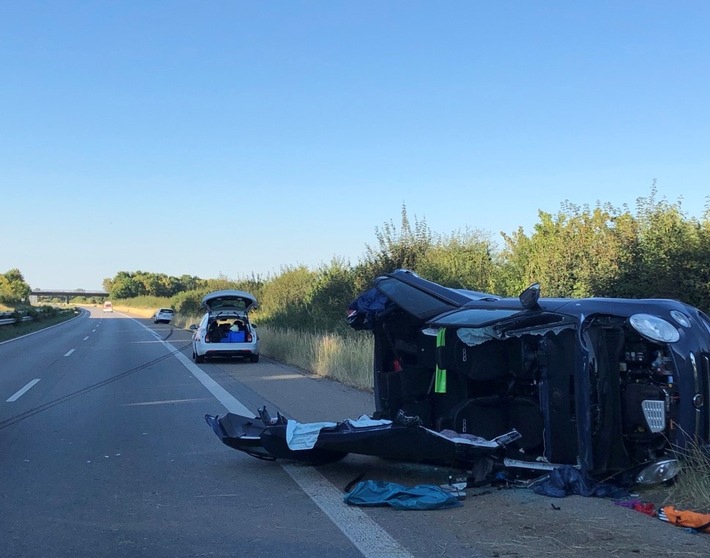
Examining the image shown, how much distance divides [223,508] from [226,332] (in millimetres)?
16191

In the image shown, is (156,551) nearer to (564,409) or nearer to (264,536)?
(264,536)

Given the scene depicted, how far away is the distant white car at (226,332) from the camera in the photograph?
20.6m

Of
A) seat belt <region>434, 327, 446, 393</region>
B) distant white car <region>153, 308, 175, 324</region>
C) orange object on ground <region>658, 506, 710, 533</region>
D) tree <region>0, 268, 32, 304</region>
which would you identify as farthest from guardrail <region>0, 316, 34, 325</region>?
tree <region>0, 268, 32, 304</region>

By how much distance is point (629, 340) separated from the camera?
580 cm

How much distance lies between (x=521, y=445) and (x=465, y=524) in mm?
1307

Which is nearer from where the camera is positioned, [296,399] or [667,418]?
[667,418]

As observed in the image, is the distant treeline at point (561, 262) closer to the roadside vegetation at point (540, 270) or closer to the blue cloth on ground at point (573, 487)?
the roadside vegetation at point (540, 270)

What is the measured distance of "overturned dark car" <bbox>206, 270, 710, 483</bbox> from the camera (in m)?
5.57

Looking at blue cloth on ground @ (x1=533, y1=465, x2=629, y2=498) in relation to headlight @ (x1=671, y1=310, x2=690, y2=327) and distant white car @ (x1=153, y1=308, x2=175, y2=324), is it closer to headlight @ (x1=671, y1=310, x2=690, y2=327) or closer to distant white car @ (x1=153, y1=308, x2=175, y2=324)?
headlight @ (x1=671, y1=310, x2=690, y2=327)

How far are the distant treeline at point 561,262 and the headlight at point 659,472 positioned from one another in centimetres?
664

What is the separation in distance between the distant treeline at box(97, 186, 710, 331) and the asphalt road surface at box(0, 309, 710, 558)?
211 inches

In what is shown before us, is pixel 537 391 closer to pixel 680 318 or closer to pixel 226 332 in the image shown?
pixel 680 318

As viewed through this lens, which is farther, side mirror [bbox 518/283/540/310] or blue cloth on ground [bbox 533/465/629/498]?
side mirror [bbox 518/283/540/310]

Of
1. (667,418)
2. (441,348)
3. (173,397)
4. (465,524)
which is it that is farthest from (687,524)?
(173,397)
